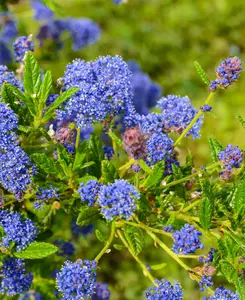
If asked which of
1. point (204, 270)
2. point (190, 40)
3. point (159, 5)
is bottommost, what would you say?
point (204, 270)

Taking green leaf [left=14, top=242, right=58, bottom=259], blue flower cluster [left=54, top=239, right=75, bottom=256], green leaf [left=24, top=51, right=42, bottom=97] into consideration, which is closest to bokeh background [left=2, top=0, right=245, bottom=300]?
blue flower cluster [left=54, top=239, right=75, bottom=256]

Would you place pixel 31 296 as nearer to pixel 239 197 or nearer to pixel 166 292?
pixel 166 292

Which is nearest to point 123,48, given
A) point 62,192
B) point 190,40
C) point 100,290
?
point 190,40

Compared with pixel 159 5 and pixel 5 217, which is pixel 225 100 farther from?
pixel 5 217

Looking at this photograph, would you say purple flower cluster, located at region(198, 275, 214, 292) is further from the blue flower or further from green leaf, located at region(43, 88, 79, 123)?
the blue flower

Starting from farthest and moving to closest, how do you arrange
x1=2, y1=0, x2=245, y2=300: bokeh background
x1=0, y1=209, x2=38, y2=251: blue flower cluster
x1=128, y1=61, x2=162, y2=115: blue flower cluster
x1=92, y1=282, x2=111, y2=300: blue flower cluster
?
x1=2, y1=0, x2=245, y2=300: bokeh background → x1=128, y1=61, x2=162, y2=115: blue flower cluster → x1=92, y1=282, x2=111, y2=300: blue flower cluster → x1=0, y1=209, x2=38, y2=251: blue flower cluster

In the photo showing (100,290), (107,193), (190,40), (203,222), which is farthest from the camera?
(190,40)
